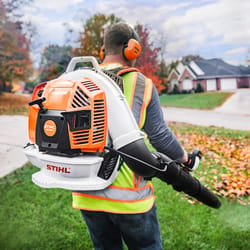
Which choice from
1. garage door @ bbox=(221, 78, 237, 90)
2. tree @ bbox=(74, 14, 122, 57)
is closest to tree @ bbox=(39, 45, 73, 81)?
tree @ bbox=(74, 14, 122, 57)

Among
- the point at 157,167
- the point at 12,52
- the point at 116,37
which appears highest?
the point at 116,37

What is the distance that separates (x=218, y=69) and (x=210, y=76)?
0.22 m

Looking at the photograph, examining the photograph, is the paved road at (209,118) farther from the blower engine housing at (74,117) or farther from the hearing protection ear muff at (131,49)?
the blower engine housing at (74,117)

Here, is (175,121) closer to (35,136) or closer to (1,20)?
(1,20)

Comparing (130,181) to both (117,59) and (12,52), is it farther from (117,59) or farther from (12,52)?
(12,52)

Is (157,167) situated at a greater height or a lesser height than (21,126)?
greater

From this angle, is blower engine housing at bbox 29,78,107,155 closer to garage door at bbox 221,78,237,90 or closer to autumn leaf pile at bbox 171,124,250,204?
autumn leaf pile at bbox 171,124,250,204

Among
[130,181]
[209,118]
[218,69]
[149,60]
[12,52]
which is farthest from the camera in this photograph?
[149,60]

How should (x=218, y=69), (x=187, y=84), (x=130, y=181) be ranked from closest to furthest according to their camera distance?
1. (x=130, y=181)
2. (x=218, y=69)
3. (x=187, y=84)

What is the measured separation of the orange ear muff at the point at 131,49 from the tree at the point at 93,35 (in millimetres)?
3422

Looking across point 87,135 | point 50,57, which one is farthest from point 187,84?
point 87,135

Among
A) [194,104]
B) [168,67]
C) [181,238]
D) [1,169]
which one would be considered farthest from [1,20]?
[181,238]

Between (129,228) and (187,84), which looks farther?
(187,84)

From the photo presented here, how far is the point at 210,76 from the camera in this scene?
11.3ft
